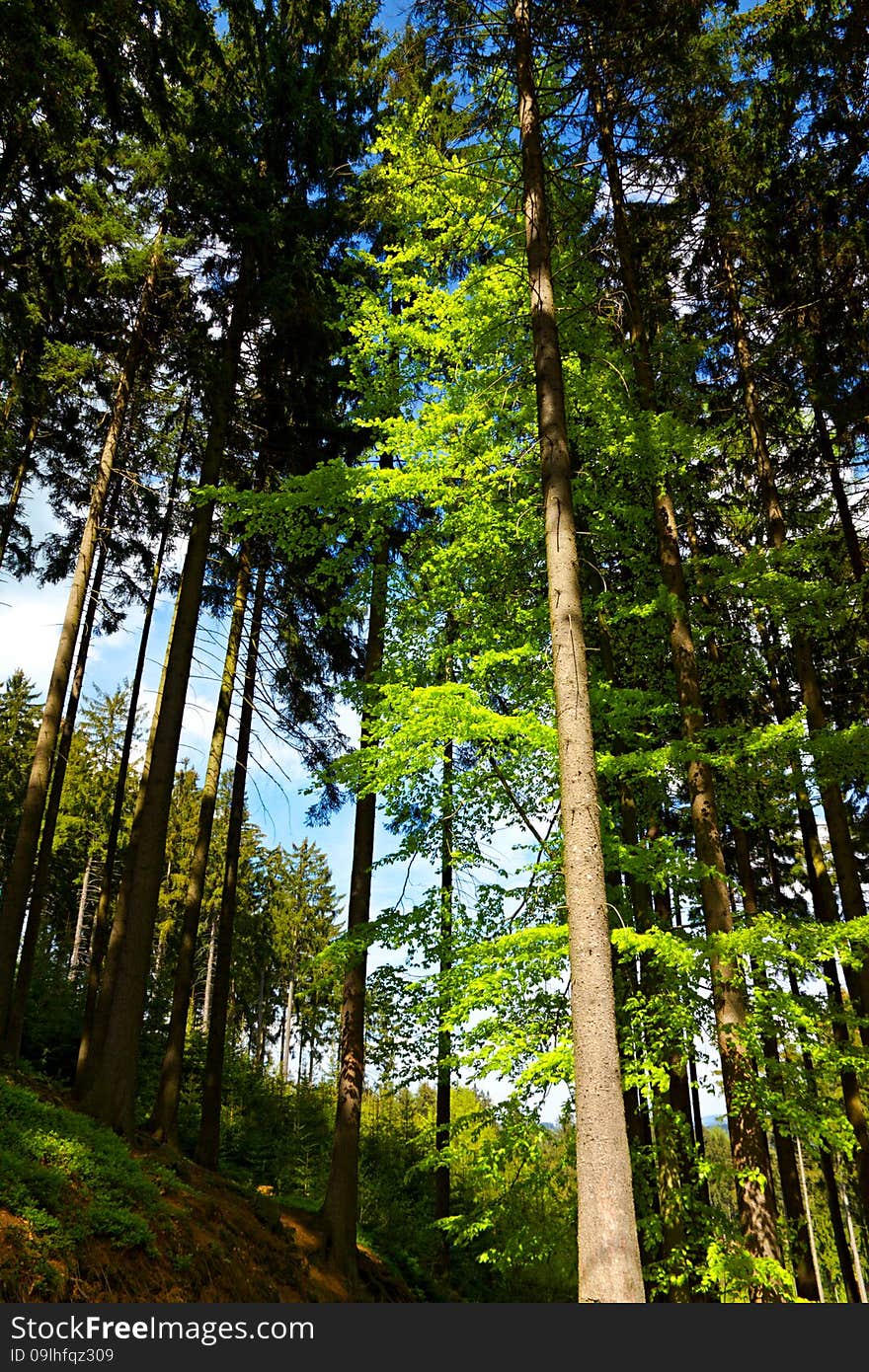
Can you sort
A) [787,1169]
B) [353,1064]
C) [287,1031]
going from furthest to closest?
[287,1031], [787,1169], [353,1064]

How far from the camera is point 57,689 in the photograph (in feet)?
38.0

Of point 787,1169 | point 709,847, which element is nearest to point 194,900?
point 709,847

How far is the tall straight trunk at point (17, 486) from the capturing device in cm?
1438

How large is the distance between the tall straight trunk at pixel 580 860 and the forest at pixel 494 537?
29 millimetres

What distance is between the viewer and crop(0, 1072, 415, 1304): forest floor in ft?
18.8

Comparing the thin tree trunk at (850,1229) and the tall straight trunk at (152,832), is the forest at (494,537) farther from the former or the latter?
the thin tree trunk at (850,1229)

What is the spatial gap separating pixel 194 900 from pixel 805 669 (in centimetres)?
1003

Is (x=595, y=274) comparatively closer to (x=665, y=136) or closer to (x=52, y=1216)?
(x=665, y=136)

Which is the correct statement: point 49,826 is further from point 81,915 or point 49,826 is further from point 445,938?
point 81,915

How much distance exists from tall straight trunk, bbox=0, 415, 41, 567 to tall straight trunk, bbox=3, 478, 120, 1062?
1.59m

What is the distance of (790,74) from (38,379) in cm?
1110

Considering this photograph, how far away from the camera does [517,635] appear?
356 inches

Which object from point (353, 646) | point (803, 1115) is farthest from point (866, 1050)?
point (353, 646)

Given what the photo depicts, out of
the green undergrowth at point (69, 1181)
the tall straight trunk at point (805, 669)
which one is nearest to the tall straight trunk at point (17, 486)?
the green undergrowth at point (69, 1181)
